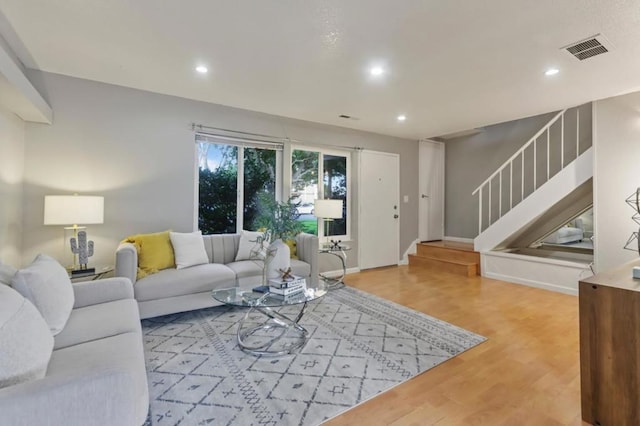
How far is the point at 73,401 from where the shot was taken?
1013 millimetres

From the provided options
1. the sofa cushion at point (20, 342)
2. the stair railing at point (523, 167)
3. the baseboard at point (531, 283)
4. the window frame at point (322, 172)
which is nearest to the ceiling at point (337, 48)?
the stair railing at point (523, 167)

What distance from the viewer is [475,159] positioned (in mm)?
6066

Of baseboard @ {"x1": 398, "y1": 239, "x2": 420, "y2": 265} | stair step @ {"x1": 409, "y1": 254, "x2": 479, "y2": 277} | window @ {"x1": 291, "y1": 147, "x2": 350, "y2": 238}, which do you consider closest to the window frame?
window @ {"x1": 291, "y1": 147, "x2": 350, "y2": 238}

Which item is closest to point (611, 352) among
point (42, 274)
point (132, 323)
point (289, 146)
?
point (132, 323)

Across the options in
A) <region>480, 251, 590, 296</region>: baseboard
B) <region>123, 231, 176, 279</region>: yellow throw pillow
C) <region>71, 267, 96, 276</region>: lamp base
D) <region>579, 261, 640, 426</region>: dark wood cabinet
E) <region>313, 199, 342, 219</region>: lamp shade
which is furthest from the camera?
<region>313, 199, 342, 219</region>: lamp shade

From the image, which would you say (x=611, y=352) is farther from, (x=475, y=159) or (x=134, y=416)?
(x=475, y=159)

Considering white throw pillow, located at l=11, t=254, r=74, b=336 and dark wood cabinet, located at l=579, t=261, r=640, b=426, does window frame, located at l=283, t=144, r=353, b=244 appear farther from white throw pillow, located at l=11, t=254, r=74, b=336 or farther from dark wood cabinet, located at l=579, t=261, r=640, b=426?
dark wood cabinet, located at l=579, t=261, r=640, b=426

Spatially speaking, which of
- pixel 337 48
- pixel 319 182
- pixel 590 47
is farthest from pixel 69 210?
pixel 590 47

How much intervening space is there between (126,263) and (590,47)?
13.9 ft

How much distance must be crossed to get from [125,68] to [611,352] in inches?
159

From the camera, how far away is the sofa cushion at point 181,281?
108 inches

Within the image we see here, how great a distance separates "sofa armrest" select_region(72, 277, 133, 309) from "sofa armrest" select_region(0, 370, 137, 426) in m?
1.33

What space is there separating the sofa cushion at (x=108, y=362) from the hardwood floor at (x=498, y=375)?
0.93 m

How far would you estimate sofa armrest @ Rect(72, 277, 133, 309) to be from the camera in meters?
2.14
